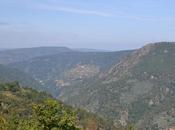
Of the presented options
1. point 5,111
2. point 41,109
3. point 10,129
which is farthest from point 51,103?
point 5,111

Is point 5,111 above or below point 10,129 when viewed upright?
below

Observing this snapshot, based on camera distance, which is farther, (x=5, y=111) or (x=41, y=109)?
(x=5, y=111)

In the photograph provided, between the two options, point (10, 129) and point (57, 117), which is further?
point (10, 129)

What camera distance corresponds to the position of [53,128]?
51312 mm

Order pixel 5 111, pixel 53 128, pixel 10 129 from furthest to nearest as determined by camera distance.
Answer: pixel 5 111 → pixel 10 129 → pixel 53 128

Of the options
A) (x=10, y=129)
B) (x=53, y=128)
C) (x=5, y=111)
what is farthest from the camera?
(x=5, y=111)

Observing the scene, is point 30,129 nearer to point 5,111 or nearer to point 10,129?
point 10,129

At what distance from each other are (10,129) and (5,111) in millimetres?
116596

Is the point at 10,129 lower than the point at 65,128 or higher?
lower

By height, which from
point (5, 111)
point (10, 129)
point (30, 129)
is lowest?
point (5, 111)

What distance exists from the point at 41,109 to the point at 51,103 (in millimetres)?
1444

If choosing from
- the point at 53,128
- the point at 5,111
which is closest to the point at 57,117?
the point at 53,128

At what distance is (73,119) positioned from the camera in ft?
173

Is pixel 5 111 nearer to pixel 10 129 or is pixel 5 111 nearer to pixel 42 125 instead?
pixel 10 129
